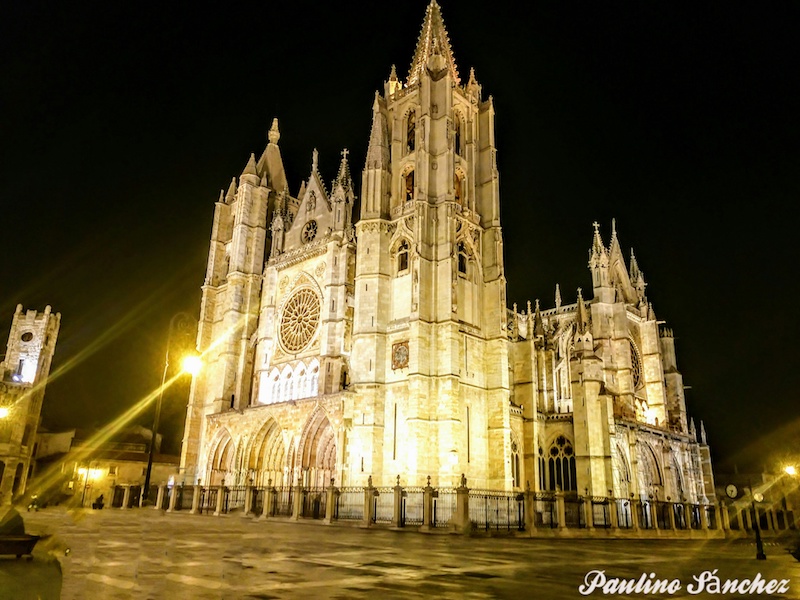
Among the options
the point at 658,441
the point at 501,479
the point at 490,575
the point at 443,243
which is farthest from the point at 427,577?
the point at 658,441

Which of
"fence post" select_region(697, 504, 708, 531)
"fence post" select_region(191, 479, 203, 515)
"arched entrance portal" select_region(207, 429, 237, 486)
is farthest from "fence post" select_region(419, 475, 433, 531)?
"arched entrance portal" select_region(207, 429, 237, 486)

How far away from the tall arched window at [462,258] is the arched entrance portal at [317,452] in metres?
10.6

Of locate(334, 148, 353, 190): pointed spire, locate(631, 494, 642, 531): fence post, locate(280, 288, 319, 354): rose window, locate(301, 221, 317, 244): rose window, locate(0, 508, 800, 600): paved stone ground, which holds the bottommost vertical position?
locate(0, 508, 800, 600): paved stone ground

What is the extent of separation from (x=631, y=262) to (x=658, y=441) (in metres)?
17.3

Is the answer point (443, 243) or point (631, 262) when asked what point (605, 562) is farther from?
point (631, 262)

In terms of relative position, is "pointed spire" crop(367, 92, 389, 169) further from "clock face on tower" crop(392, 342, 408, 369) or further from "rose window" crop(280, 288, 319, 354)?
"clock face on tower" crop(392, 342, 408, 369)

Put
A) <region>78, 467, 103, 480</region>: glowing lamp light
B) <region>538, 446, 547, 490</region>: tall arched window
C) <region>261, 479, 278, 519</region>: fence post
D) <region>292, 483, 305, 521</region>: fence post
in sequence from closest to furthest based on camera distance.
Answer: <region>292, 483, 305, 521</region>: fence post, <region>261, 479, 278, 519</region>: fence post, <region>538, 446, 547, 490</region>: tall arched window, <region>78, 467, 103, 480</region>: glowing lamp light

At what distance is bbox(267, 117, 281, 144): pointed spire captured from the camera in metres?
49.3

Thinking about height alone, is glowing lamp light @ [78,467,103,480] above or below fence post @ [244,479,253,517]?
above

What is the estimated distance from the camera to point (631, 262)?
49312mm

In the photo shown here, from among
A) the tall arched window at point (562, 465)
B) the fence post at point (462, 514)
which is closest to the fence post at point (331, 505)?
the fence post at point (462, 514)

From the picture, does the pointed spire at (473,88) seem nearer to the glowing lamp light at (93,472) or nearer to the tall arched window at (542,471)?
the tall arched window at (542,471)

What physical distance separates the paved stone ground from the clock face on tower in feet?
47.8

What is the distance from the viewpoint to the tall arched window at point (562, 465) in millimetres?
31605
